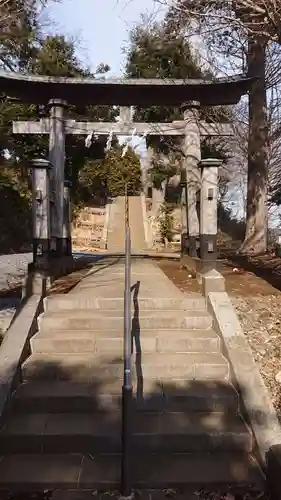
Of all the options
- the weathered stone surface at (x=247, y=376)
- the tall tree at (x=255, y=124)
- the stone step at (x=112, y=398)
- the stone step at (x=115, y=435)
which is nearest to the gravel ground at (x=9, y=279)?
the stone step at (x=112, y=398)

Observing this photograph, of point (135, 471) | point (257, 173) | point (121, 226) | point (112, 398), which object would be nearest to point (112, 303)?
point (112, 398)

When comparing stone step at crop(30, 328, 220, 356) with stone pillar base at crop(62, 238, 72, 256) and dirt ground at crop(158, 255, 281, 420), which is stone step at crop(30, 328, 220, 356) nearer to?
dirt ground at crop(158, 255, 281, 420)

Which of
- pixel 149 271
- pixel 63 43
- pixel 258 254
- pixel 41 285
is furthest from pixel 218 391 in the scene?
pixel 63 43

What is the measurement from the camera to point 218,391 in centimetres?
481

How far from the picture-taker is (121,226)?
28.0 metres

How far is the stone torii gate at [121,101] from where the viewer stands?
8.73 m

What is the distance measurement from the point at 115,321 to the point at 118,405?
1.24 metres

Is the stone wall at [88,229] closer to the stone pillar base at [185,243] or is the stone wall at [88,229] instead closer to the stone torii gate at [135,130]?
the stone pillar base at [185,243]

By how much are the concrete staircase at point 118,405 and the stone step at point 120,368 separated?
0.03 ft

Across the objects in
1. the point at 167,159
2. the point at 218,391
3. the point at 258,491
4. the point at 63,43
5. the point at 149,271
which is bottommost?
the point at 258,491

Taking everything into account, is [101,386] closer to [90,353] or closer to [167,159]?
[90,353]

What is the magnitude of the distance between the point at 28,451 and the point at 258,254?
9252 mm

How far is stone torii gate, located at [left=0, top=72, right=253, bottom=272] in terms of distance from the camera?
873cm

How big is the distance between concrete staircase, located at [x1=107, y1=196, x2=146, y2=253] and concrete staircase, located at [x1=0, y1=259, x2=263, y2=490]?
15.8 meters
